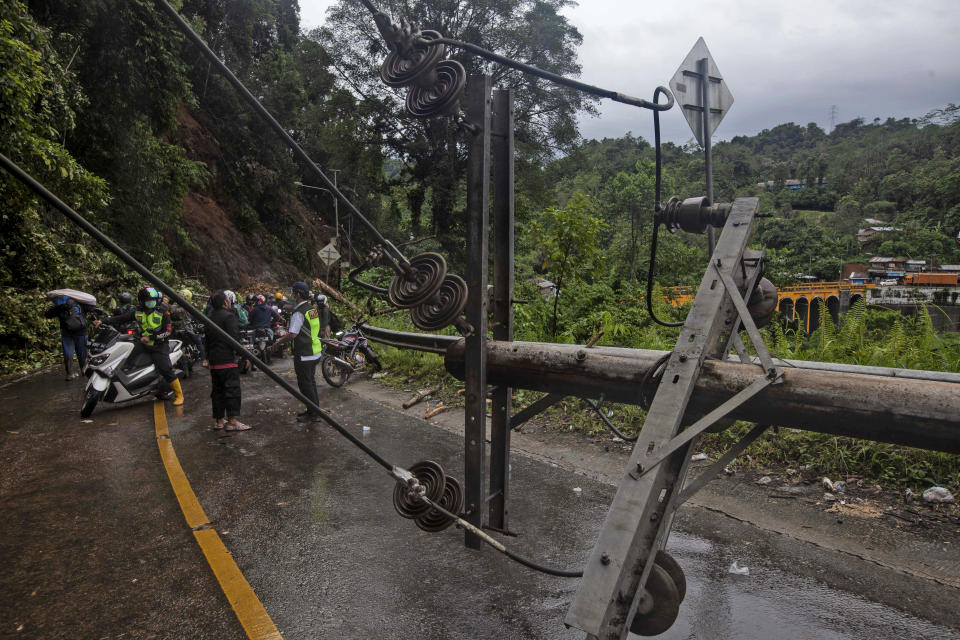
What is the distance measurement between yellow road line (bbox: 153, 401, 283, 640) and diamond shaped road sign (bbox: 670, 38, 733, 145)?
13.4 ft

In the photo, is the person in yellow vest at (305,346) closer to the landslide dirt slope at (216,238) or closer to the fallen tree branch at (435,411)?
the fallen tree branch at (435,411)

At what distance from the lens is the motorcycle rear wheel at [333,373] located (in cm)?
1109

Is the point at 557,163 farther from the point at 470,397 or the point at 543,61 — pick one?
the point at 470,397

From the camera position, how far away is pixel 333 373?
1129 cm

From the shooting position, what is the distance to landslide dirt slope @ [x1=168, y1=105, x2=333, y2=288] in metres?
29.6

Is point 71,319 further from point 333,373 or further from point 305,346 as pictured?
point 305,346

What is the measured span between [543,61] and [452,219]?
8675 millimetres

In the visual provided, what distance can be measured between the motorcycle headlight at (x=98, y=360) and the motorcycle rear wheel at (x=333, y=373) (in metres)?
3.55

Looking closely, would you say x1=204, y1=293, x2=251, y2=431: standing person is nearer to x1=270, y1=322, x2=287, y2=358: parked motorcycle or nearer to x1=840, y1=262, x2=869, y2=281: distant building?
x1=270, y1=322, x2=287, y2=358: parked motorcycle

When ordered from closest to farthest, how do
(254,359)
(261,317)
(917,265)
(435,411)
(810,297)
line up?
(254,359), (435,411), (261,317), (810,297), (917,265)

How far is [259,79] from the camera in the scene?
33719 mm

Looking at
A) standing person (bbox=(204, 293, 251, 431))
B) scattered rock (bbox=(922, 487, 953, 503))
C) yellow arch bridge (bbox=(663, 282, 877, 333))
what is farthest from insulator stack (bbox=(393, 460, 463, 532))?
standing person (bbox=(204, 293, 251, 431))

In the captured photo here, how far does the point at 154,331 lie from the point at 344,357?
3632mm

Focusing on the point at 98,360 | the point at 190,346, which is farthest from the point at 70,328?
the point at 98,360
